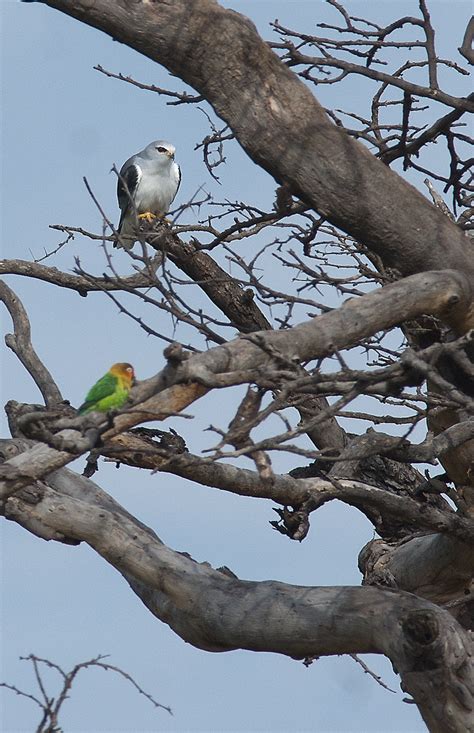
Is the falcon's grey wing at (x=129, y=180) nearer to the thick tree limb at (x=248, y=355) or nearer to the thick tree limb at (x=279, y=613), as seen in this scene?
the thick tree limb at (x=279, y=613)

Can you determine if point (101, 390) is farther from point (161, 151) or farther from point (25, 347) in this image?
point (161, 151)

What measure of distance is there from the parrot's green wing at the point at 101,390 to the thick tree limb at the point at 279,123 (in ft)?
3.99

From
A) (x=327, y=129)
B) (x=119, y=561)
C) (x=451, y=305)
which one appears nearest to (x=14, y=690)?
(x=119, y=561)

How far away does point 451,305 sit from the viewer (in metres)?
4.76

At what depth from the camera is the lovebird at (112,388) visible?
4785 millimetres

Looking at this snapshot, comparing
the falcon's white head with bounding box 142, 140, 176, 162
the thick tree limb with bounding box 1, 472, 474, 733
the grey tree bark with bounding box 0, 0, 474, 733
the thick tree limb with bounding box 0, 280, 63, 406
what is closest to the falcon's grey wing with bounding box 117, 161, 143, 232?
the falcon's white head with bounding box 142, 140, 176, 162

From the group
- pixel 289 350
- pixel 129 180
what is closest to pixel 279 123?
pixel 289 350

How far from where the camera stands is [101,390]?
482cm

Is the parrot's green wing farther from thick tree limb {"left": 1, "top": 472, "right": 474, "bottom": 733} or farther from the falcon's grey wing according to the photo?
the falcon's grey wing

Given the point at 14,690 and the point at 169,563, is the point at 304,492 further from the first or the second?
the point at 14,690

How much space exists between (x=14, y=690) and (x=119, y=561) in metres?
1.11

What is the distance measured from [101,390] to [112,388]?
0.20 feet

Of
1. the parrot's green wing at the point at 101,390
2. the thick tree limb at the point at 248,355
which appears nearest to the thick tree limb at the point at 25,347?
the parrot's green wing at the point at 101,390

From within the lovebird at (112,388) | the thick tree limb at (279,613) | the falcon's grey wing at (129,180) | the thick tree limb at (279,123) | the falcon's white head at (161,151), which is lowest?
the thick tree limb at (279,613)
